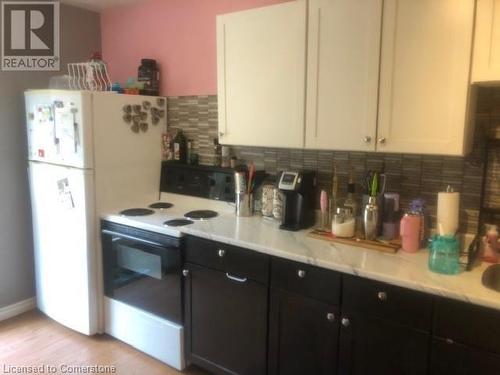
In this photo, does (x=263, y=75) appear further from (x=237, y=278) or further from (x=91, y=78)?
(x=91, y=78)

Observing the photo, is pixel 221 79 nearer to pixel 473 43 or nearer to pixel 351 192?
pixel 351 192

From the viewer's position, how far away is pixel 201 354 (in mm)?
2234

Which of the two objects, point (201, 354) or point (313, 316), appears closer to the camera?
point (313, 316)

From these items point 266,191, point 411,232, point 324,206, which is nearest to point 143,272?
point 266,191

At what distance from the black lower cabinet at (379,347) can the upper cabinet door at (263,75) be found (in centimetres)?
90

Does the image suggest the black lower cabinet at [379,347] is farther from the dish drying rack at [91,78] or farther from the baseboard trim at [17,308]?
the baseboard trim at [17,308]

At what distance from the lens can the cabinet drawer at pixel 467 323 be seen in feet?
4.49

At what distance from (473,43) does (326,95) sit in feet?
2.09

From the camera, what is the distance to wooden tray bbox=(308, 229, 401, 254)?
6.08 ft

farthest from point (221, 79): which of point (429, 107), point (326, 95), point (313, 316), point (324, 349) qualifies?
point (324, 349)

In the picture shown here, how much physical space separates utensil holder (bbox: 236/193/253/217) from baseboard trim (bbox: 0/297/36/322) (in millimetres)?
1887

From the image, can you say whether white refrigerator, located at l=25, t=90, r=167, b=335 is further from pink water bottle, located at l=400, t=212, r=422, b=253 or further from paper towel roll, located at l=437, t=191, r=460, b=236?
paper towel roll, located at l=437, t=191, r=460, b=236

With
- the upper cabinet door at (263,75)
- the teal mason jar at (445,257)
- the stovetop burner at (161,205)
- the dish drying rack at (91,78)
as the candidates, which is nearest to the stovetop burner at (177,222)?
the stovetop burner at (161,205)

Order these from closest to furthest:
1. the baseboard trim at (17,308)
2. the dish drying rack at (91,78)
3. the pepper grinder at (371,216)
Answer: the pepper grinder at (371,216) < the dish drying rack at (91,78) < the baseboard trim at (17,308)
